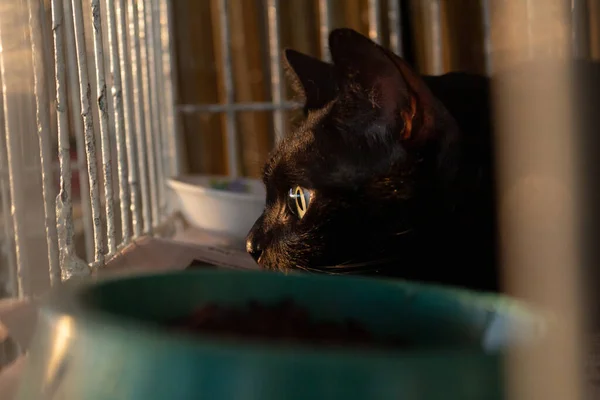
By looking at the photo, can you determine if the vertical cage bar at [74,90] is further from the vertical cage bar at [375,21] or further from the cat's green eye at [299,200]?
the vertical cage bar at [375,21]

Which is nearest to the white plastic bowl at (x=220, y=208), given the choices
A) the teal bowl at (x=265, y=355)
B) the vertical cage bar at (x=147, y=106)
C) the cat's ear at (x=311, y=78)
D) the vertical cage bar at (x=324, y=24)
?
the vertical cage bar at (x=147, y=106)

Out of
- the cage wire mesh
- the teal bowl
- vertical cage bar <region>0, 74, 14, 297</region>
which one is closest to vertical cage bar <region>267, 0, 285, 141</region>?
the cage wire mesh

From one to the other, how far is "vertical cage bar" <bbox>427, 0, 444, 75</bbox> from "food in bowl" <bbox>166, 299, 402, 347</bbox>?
922 millimetres

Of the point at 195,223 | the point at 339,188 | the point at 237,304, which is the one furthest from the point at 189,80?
the point at 237,304

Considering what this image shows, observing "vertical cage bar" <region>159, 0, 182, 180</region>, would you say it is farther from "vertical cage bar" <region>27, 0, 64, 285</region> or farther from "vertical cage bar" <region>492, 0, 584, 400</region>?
"vertical cage bar" <region>492, 0, 584, 400</region>

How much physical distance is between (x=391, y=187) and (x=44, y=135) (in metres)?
0.32

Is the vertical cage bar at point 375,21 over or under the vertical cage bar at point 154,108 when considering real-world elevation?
over

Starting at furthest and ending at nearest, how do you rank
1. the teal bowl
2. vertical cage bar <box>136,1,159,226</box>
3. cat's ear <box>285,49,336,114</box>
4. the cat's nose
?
vertical cage bar <box>136,1,159,226</box> → cat's ear <box>285,49,336,114</box> → the cat's nose → the teal bowl

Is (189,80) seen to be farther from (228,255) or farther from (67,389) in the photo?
(67,389)

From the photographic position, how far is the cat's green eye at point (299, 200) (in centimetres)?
63

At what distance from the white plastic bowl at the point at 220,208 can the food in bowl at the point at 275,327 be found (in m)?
0.53

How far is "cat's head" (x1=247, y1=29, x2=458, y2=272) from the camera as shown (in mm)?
582

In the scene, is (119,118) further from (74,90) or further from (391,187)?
(391,187)

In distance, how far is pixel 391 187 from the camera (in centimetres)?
59
